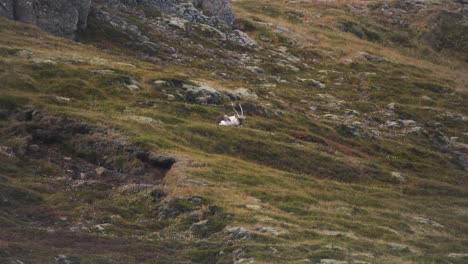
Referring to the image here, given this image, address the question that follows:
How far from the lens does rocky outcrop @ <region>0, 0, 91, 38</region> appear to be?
77375 millimetres

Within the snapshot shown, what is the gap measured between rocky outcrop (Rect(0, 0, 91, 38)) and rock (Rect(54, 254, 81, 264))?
53287 mm

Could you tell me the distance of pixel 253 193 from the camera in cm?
4684

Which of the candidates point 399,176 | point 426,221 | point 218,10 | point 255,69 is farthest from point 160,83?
point 218,10

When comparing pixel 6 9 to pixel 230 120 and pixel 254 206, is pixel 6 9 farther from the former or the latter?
pixel 254 206

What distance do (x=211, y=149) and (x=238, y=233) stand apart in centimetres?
2064

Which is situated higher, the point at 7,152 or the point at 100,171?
the point at 7,152

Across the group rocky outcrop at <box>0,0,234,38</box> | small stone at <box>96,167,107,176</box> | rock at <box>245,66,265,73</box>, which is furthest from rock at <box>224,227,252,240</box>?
rock at <box>245,66,265,73</box>

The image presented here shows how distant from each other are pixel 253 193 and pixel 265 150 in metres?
13.9

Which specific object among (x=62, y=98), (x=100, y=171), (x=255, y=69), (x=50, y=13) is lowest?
(x=255, y=69)

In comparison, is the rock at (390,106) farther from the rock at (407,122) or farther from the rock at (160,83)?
the rock at (160,83)

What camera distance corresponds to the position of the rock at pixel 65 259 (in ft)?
96.5

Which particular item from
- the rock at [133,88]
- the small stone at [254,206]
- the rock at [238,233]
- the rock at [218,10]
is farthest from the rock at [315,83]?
the rock at [238,233]

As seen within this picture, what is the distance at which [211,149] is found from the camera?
57.2 meters

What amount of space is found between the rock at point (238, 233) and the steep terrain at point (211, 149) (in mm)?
206
